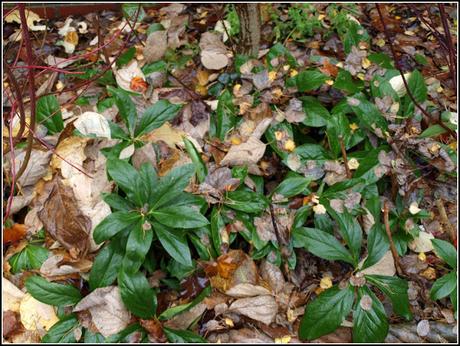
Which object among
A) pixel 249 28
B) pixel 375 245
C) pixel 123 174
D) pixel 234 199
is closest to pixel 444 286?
pixel 375 245

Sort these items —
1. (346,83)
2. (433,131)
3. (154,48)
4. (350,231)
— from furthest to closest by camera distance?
1. (154,48)
2. (346,83)
3. (433,131)
4. (350,231)

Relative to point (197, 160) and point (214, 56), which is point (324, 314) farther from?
point (214, 56)

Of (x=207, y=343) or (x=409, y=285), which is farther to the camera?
(x=409, y=285)

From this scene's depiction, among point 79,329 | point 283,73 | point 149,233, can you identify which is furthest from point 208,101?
point 79,329

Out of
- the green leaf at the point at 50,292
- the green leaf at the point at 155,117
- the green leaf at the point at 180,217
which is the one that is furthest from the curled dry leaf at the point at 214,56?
the green leaf at the point at 50,292

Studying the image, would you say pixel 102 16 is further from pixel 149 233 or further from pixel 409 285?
pixel 409 285

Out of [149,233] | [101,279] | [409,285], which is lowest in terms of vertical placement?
[409,285]

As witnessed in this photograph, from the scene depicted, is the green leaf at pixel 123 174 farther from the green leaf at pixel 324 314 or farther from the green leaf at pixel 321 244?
the green leaf at pixel 324 314
